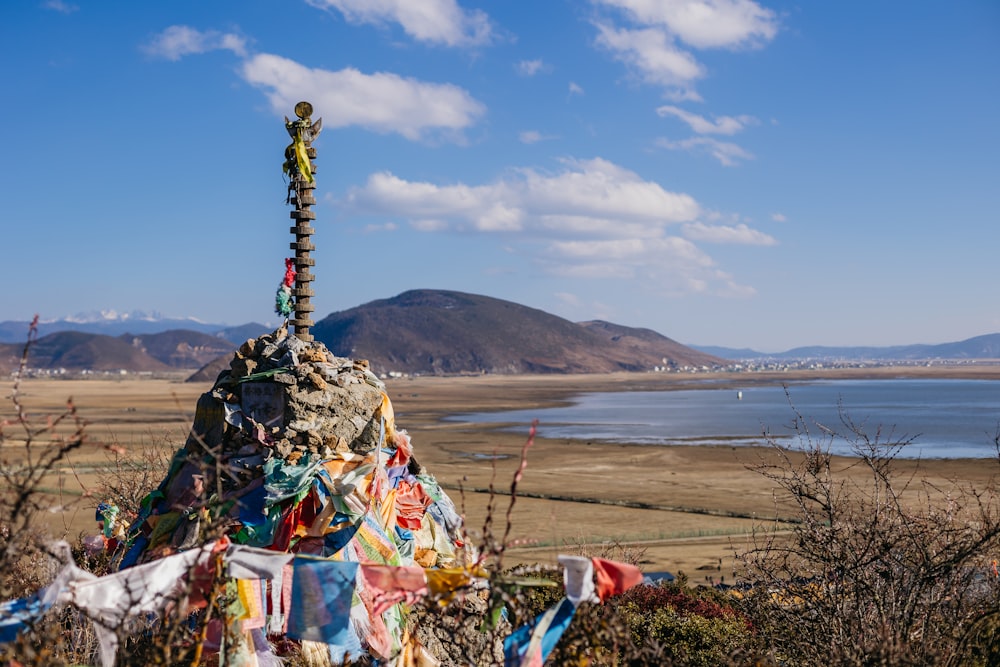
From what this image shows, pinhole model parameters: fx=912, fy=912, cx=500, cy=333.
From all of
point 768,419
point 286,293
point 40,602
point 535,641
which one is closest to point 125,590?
point 40,602

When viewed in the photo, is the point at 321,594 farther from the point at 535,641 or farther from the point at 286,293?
the point at 286,293

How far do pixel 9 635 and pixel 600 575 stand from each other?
140 inches

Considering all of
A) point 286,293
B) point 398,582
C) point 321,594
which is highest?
point 286,293

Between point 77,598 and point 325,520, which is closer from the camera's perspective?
point 77,598

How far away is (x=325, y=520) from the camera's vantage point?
9023 millimetres

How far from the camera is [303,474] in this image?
9.21 metres

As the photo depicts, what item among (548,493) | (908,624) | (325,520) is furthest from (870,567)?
(548,493)

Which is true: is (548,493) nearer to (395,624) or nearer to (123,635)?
(395,624)

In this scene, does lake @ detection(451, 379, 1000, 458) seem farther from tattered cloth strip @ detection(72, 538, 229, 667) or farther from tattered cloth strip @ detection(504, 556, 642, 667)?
tattered cloth strip @ detection(72, 538, 229, 667)

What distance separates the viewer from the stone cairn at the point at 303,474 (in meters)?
9.05

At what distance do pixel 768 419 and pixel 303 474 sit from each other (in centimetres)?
6088

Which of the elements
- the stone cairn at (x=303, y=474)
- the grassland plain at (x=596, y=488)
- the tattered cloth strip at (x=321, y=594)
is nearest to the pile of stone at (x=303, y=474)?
the stone cairn at (x=303, y=474)

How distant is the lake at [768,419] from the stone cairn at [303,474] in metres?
25.0

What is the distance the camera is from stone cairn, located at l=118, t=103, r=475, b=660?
29.7 ft
